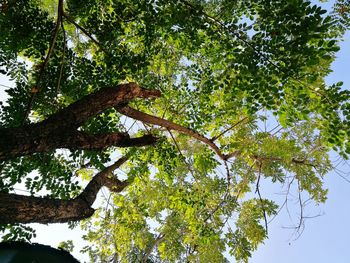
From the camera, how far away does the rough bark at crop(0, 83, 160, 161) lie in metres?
3.65

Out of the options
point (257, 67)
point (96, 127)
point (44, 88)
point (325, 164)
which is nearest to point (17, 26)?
point (44, 88)

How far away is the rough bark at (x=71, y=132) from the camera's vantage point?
12.0 feet

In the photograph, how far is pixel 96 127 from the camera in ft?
19.2

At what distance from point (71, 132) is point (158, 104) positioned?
4.64 meters

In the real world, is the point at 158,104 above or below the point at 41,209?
above

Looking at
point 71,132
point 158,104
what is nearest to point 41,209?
point 71,132

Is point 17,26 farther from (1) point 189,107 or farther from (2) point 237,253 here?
(2) point 237,253

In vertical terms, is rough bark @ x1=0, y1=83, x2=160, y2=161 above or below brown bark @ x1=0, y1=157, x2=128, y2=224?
above

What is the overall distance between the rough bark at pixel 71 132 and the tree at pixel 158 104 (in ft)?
0.05

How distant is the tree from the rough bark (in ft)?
0.05

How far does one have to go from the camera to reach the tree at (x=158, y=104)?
14.1ft

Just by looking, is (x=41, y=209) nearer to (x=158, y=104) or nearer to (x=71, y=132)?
(x=71, y=132)

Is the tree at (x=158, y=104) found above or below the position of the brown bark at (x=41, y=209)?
above

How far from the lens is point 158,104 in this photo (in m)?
8.71
